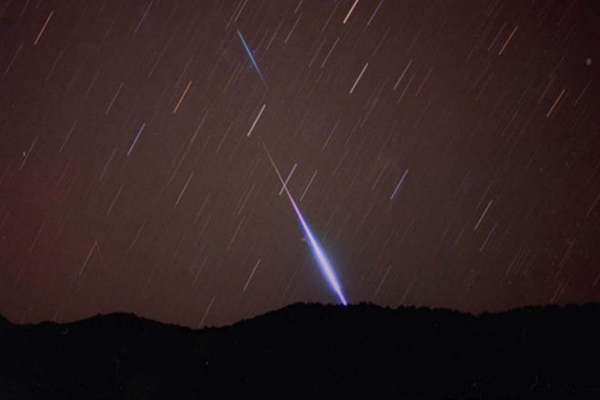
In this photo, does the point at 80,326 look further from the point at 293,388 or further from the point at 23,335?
the point at 293,388

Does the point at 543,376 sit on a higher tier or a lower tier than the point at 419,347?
higher

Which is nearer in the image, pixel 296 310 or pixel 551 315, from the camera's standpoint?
pixel 551 315

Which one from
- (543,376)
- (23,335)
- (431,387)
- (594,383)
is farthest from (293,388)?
(23,335)

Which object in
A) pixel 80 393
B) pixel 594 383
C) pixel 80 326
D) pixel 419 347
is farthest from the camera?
pixel 80 326

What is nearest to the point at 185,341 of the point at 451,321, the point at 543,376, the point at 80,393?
the point at 80,393

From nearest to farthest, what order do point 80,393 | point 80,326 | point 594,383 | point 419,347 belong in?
point 594,383 < point 80,393 < point 419,347 < point 80,326

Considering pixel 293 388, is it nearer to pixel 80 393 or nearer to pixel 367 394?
pixel 367 394

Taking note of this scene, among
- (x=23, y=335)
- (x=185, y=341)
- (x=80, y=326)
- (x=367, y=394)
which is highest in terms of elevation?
(x=367, y=394)
